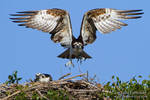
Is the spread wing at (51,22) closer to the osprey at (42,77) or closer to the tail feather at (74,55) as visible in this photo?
the tail feather at (74,55)

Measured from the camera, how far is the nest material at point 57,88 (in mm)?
12102

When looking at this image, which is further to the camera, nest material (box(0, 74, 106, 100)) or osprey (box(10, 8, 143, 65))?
osprey (box(10, 8, 143, 65))

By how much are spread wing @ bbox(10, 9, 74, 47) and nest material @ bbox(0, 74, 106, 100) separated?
8.85 ft

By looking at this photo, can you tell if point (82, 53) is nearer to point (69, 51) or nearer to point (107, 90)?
point (69, 51)

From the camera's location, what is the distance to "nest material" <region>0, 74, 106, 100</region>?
1210 cm

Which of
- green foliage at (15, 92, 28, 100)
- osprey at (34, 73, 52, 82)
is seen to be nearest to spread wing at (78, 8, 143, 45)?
osprey at (34, 73, 52, 82)

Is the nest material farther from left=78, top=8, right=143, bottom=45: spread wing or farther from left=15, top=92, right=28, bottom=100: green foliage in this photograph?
left=78, top=8, right=143, bottom=45: spread wing

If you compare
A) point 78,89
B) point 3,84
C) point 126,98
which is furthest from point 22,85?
point 126,98

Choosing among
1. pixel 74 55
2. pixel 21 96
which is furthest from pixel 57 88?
pixel 74 55

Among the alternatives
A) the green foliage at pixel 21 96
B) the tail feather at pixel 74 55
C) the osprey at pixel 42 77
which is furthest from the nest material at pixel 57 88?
the tail feather at pixel 74 55

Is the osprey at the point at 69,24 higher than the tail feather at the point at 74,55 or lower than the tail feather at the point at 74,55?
higher

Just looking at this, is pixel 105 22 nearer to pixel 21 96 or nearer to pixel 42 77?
pixel 42 77

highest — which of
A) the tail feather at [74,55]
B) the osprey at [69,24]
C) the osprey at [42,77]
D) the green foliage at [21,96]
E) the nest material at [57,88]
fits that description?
the osprey at [69,24]

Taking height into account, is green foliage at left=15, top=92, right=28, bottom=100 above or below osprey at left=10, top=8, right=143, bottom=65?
below
